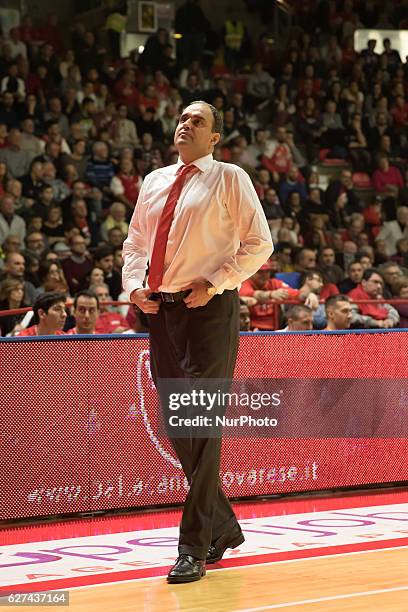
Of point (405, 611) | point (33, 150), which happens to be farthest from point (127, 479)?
point (33, 150)

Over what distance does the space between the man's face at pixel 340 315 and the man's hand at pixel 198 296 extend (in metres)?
3.98

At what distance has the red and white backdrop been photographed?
6766 millimetres

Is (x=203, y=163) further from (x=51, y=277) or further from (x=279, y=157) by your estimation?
(x=279, y=157)

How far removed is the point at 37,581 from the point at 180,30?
15.5 metres

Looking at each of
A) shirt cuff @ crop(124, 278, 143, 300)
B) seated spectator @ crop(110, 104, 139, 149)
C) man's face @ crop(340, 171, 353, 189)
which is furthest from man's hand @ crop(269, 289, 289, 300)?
man's face @ crop(340, 171, 353, 189)

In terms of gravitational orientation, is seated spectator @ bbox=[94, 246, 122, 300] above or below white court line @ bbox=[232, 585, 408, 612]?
above

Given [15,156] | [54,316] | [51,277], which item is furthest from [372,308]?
[15,156]

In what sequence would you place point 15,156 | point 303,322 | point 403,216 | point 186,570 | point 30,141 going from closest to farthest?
point 186,570 → point 303,322 → point 15,156 → point 30,141 → point 403,216

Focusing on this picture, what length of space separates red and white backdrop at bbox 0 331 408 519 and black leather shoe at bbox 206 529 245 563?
5.52 ft

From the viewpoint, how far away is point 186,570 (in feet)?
16.3

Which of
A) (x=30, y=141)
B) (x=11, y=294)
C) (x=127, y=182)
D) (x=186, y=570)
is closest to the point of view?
(x=186, y=570)

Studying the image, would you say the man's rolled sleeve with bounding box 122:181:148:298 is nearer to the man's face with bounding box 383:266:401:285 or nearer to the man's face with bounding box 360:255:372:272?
the man's face with bounding box 383:266:401:285

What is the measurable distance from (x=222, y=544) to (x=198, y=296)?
1.14m

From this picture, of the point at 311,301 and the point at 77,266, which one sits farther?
the point at 77,266
